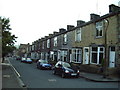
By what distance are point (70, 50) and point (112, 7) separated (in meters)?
12.5

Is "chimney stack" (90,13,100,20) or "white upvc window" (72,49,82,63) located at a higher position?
"chimney stack" (90,13,100,20)

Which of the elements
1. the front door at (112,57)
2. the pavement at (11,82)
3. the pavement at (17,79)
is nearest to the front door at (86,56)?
the front door at (112,57)

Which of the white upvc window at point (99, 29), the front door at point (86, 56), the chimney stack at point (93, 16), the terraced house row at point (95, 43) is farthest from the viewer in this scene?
the front door at point (86, 56)

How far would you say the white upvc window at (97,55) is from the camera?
2317cm

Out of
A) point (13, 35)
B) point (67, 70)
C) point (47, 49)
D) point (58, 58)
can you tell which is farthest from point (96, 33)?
point (47, 49)

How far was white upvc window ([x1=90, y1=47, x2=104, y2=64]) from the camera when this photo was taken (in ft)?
76.0

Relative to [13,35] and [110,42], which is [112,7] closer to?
[110,42]

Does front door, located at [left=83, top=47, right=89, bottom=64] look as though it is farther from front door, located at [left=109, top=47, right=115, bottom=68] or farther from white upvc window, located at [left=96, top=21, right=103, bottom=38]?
front door, located at [left=109, top=47, right=115, bottom=68]

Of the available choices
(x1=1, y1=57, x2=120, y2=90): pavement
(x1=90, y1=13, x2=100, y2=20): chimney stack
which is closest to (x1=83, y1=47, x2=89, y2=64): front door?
(x1=90, y1=13, x2=100, y2=20): chimney stack

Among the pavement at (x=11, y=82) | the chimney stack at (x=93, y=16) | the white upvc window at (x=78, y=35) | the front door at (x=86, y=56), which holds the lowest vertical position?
the pavement at (x=11, y=82)

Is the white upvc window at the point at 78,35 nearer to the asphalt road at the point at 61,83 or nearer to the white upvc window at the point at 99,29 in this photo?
the white upvc window at the point at 99,29

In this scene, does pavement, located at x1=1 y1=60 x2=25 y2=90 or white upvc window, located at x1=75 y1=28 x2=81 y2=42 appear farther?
white upvc window, located at x1=75 y1=28 x2=81 y2=42

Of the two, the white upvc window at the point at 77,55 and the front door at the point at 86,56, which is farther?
the white upvc window at the point at 77,55

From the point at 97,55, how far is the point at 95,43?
164 cm
